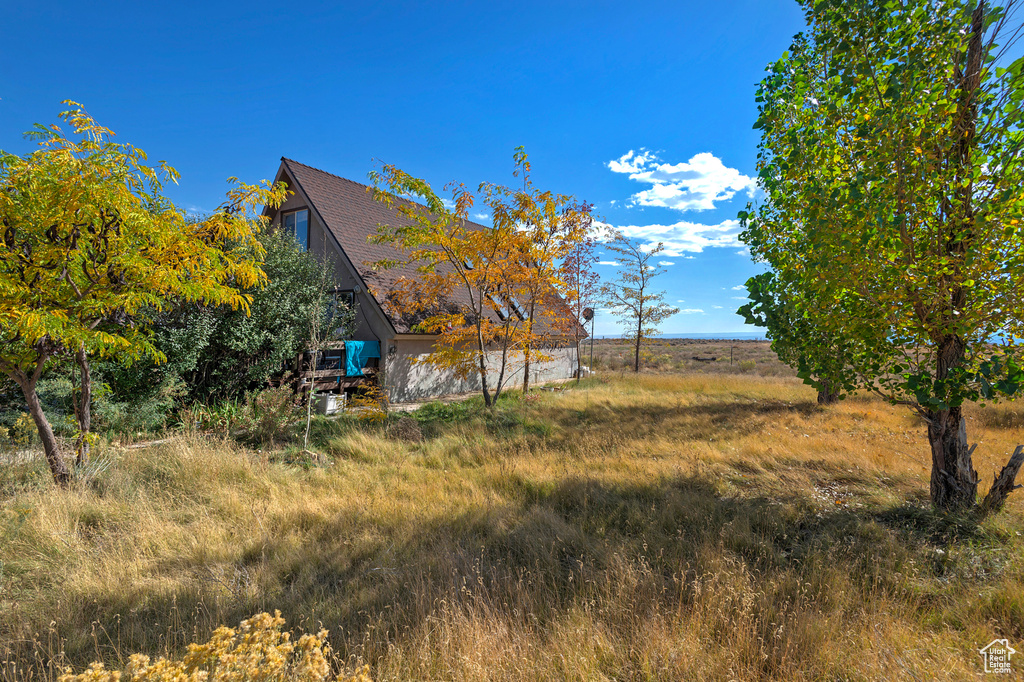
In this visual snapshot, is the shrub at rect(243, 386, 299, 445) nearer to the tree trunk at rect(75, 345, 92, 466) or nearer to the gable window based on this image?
the tree trunk at rect(75, 345, 92, 466)

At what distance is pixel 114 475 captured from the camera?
5.76 m

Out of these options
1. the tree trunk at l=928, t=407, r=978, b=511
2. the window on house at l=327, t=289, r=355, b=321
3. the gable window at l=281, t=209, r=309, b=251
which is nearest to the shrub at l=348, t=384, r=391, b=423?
the window on house at l=327, t=289, r=355, b=321

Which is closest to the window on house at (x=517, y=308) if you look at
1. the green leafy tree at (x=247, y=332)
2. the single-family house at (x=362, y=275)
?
the single-family house at (x=362, y=275)

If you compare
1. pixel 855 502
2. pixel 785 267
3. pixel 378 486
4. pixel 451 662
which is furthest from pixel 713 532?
pixel 378 486

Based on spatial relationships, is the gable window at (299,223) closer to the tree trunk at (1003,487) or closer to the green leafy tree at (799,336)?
the green leafy tree at (799,336)

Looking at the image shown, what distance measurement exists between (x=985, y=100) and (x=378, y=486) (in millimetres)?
8255

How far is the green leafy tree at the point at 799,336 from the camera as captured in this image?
5141 millimetres

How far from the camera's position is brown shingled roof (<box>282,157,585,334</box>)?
13.9m

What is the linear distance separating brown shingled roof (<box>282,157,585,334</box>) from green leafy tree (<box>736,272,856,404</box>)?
10.5 metres

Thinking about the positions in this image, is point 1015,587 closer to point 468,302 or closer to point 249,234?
point 249,234

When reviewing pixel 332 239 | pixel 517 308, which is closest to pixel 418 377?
pixel 517 308

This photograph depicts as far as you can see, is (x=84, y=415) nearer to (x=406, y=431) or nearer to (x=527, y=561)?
(x=406, y=431)

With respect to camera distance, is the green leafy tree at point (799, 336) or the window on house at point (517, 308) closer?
the green leafy tree at point (799, 336)

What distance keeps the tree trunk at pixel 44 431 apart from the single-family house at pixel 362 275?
695 cm
